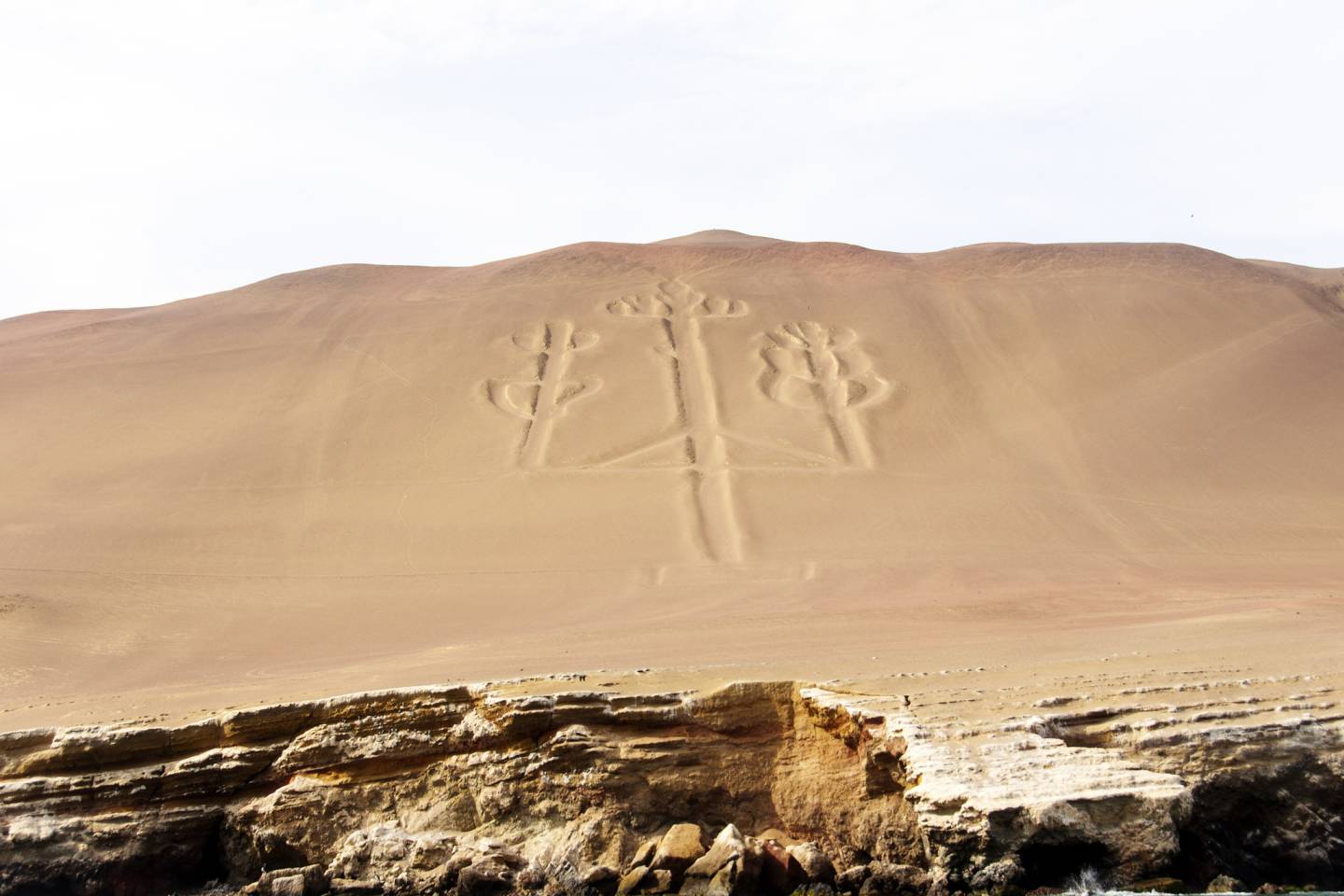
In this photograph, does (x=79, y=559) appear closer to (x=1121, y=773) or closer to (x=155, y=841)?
(x=155, y=841)

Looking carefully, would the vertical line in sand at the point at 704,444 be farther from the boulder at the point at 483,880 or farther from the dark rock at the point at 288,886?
the dark rock at the point at 288,886

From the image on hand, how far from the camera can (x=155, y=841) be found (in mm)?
11367

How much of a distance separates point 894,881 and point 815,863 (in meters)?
0.69

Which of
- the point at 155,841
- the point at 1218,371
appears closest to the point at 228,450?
the point at 155,841

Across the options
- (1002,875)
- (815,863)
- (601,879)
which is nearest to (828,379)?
(815,863)

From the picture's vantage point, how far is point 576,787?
1105 cm

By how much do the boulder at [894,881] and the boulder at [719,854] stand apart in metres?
1.01

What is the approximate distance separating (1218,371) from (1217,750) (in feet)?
72.8

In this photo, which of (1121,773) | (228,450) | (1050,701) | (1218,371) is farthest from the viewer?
(1218,371)

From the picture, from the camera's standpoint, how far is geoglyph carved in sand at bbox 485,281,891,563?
84.2 feet

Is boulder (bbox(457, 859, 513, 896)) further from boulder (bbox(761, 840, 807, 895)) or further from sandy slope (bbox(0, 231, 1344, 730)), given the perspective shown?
sandy slope (bbox(0, 231, 1344, 730))

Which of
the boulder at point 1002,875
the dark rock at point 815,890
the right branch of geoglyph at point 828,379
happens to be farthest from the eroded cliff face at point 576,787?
the right branch of geoglyph at point 828,379

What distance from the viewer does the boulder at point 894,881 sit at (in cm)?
972

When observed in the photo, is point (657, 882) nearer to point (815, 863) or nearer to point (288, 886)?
point (815, 863)
